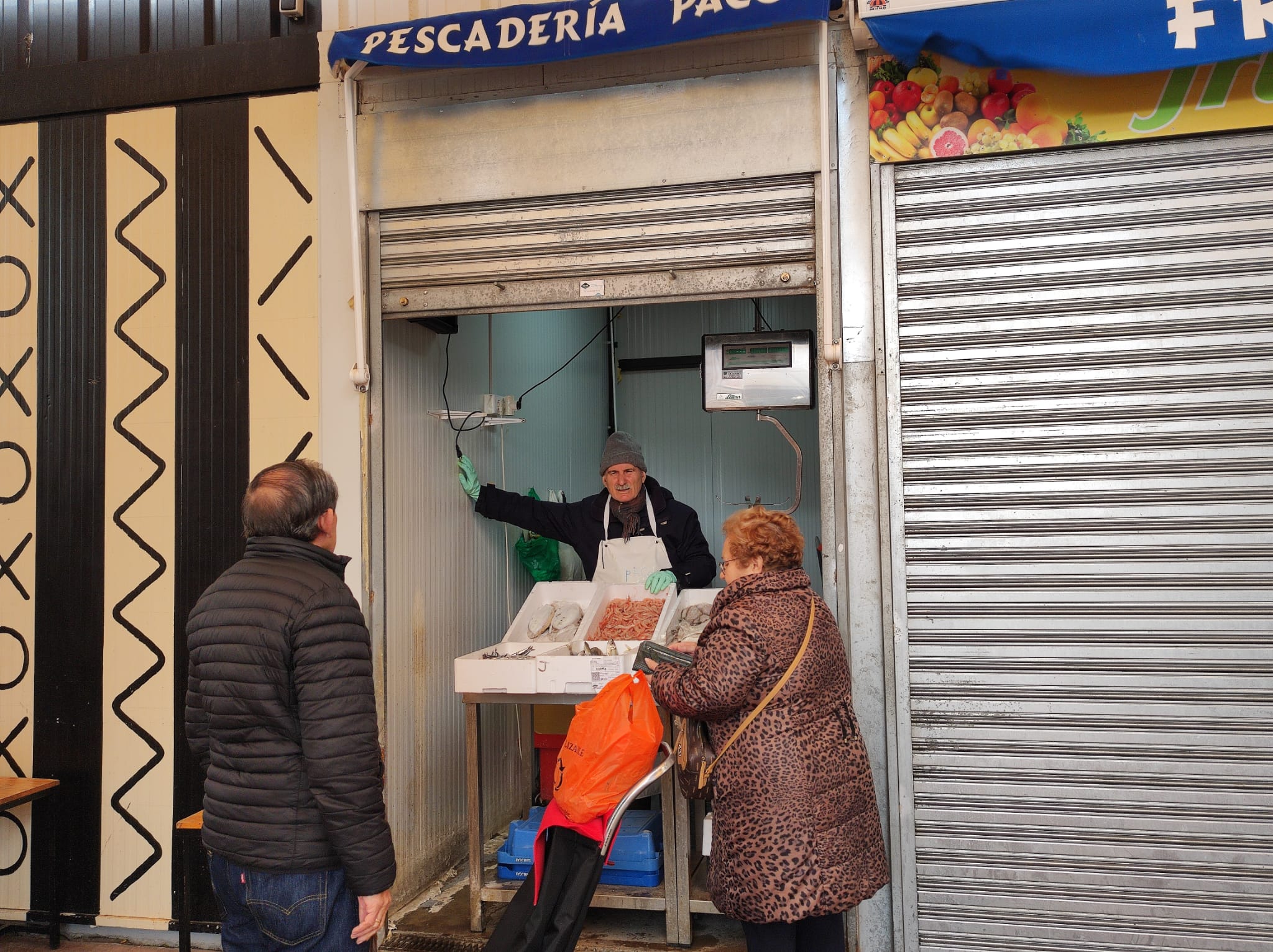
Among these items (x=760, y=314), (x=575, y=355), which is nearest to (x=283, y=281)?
(x=575, y=355)

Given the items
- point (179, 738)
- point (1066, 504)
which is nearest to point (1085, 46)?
point (1066, 504)

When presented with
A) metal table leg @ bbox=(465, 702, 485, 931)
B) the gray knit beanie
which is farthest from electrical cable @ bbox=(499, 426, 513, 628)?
metal table leg @ bbox=(465, 702, 485, 931)

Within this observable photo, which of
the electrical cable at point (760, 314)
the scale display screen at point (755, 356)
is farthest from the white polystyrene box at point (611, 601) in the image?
the electrical cable at point (760, 314)

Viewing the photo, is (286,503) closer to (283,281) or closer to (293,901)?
(293,901)

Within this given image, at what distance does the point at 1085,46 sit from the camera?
122 inches

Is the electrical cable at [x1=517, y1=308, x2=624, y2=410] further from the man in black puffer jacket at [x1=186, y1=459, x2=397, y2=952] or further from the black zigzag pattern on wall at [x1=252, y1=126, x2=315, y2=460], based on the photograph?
the man in black puffer jacket at [x1=186, y1=459, x2=397, y2=952]

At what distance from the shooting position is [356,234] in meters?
3.86

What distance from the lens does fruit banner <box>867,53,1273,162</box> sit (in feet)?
10.5

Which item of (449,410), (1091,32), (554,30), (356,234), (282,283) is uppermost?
(554,30)

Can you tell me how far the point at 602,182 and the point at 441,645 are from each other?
7.04 ft

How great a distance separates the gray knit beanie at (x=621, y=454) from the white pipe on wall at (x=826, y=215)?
1.43m

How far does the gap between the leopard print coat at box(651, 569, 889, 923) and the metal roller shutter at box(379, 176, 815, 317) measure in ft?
4.74

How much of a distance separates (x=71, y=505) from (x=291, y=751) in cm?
254

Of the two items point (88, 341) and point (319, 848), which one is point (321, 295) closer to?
point (88, 341)
